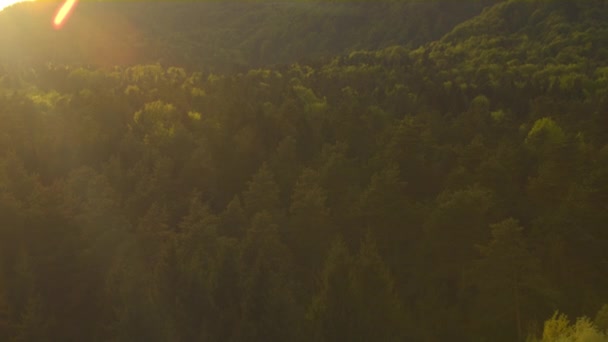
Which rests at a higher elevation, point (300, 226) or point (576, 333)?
point (300, 226)

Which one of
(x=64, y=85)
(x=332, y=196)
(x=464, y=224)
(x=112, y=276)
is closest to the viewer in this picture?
(x=112, y=276)

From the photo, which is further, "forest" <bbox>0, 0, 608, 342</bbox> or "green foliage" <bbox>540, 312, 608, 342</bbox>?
"forest" <bbox>0, 0, 608, 342</bbox>

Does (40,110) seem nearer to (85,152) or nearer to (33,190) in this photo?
(85,152)

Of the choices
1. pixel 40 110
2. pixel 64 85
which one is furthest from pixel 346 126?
pixel 64 85

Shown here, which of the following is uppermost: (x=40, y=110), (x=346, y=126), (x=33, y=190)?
(x=40, y=110)

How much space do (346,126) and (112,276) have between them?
1453 inches

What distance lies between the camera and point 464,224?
44.7m

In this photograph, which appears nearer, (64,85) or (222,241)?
(222,241)

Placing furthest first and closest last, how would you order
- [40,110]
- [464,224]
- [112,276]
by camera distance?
1. [40,110]
2. [464,224]
3. [112,276]

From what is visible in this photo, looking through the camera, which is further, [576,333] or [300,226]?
[300,226]

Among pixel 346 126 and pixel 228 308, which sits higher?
pixel 346 126

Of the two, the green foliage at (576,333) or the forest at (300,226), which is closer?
the green foliage at (576,333)

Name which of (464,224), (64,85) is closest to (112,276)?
(464,224)

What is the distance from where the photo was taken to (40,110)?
3246 inches
